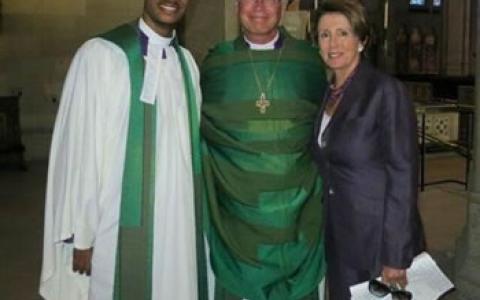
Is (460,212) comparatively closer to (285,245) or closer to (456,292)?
(456,292)

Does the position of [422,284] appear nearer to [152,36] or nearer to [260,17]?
[260,17]

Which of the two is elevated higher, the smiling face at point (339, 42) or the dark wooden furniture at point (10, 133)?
the smiling face at point (339, 42)

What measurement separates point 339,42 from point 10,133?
7.41 metres

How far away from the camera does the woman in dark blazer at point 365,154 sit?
2.58 metres

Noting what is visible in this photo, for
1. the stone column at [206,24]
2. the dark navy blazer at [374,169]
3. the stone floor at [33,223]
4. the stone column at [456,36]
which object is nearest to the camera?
the dark navy blazer at [374,169]

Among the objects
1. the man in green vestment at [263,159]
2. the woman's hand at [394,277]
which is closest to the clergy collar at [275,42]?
the man in green vestment at [263,159]

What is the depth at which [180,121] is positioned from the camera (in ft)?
8.91

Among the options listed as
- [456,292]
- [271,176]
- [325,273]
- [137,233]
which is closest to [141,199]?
[137,233]

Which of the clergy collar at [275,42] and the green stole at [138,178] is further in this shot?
the clergy collar at [275,42]

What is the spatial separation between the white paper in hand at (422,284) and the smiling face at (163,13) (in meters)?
1.15

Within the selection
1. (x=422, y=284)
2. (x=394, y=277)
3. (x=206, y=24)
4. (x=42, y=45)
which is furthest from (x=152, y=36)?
(x=42, y=45)

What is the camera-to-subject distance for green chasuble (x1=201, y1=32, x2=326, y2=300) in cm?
280

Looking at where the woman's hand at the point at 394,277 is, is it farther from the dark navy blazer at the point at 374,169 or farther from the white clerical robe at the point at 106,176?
the white clerical robe at the point at 106,176

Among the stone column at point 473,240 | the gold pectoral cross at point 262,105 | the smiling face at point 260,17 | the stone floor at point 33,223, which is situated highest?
the smiling face at point 260,17
